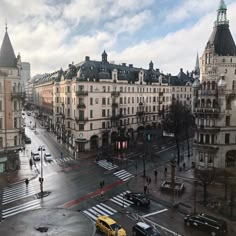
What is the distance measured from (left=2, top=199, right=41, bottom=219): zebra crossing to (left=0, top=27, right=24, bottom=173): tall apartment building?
63.0 ft

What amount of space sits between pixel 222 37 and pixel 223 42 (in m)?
1.16

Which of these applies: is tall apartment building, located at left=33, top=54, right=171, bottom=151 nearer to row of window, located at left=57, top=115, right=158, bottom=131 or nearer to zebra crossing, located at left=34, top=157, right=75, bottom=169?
row of window, located at left=57, top=115, right=158, bottom=131

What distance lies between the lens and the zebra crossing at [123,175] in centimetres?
5656

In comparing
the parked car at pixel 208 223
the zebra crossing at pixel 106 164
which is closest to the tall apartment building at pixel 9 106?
the zebra crossing at pixel 106 164

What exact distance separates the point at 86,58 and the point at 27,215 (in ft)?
208

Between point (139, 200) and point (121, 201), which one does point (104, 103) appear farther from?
point (139, 200)

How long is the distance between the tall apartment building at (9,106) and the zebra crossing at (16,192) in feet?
31.9

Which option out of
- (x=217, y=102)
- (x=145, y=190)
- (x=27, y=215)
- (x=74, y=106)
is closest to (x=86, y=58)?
(x=74, y=106)

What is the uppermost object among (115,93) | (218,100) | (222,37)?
(222,37)

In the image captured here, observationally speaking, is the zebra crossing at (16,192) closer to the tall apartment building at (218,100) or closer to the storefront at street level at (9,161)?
the storefront at street level at (9,161)

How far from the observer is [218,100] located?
2238 inches

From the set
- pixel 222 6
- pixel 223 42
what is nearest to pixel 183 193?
pixel 223 42

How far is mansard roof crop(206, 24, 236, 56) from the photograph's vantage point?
56.9m

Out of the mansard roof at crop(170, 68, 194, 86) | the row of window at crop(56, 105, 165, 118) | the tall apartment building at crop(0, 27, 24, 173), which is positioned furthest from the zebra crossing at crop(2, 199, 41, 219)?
the mansard roof at crop(170, 68, 194, 86)
